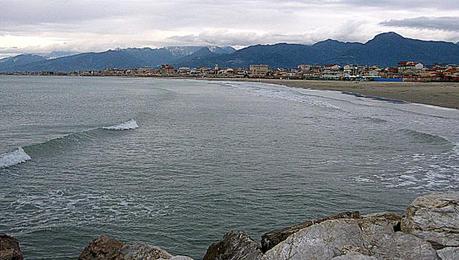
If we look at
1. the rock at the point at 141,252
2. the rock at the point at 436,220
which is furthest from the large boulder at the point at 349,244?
the rock at the point at 141,252

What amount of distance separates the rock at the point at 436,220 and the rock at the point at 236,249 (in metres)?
2.52

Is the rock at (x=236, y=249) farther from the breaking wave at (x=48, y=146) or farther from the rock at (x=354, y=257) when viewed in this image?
the breaking wave at (x=48, y=146)

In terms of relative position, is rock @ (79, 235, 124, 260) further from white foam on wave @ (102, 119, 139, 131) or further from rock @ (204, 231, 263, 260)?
white foam on wave @ (102, 119, 139, 131)

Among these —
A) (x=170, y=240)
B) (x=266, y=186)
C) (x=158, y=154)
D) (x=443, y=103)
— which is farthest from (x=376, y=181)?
(x=443, y=103)

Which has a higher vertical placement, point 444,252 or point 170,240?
point 444,252

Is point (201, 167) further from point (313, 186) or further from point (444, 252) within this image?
point (444, 252)

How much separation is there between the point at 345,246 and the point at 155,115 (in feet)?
129

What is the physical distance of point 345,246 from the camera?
23.5ft

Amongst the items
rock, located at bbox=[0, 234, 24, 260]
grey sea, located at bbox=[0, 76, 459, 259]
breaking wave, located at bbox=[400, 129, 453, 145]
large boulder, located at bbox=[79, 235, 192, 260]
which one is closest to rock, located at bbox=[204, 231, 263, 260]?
large boulder, located at bbox=[79, 235, 192, 260]

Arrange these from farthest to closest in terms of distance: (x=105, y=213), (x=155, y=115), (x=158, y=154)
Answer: (x=155, y=115) < (x=158, y=154) < (x=105, y=213)

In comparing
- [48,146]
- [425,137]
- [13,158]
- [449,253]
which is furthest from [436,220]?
[425,137]

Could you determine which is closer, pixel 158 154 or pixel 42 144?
pixel 158 154

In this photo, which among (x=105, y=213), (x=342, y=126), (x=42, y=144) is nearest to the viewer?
(x=105, y=213)

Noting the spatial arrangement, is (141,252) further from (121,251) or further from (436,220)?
(436,220)
